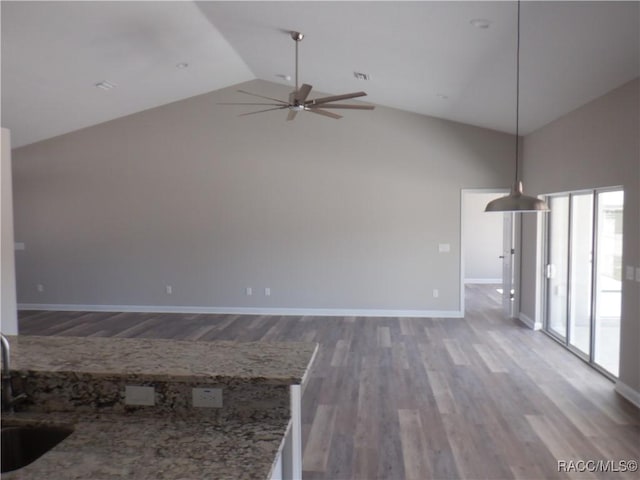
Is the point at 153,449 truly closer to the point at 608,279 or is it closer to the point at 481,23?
the point at 481,23

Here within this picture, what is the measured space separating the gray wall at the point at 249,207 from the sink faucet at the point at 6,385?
19.1ft

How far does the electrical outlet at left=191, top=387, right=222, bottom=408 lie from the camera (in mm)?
1599

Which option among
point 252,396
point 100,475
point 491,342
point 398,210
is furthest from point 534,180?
point 100,475

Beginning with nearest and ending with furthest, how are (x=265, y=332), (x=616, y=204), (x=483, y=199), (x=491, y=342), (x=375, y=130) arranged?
1. (x=616, y=204)
2. (x=491, y=342)
3. (x=265, y=332)
4. (x=375, y=130)
5. (x=483, y=199)

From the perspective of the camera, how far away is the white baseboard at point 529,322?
641 centimetres

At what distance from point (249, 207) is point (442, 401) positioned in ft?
15.3

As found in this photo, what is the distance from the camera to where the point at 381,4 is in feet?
11.9

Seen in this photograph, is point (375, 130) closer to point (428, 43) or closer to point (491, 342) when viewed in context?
point (428, 43)

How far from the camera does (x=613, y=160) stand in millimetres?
4191

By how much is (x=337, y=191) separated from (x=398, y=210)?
41.7 inches

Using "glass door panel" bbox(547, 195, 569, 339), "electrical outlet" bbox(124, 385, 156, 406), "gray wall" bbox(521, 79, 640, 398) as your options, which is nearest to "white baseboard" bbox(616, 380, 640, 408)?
"gray wall" bbox(521, 79, 640, 398)

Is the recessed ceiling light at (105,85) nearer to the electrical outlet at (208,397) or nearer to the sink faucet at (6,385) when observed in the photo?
the sink faucet at (6,385)

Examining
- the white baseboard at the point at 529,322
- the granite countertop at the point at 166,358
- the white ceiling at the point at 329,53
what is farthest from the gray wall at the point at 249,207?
the granite countertop at the point at 166,358

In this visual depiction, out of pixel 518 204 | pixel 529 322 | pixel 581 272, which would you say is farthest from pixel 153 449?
pixel 529 322
